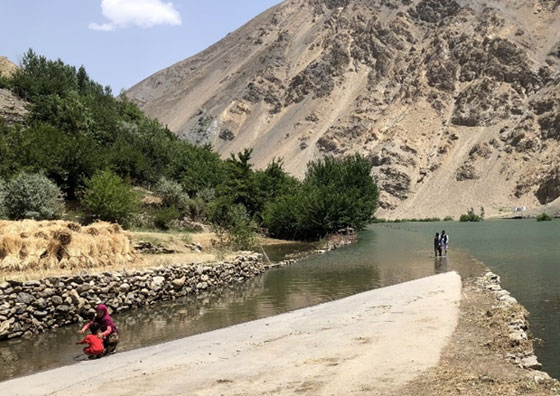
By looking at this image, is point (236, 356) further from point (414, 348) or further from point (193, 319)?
point (193, 319)

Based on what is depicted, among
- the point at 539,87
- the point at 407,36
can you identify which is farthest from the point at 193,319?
the point at 407,36

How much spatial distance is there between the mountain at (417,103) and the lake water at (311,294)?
7380cm

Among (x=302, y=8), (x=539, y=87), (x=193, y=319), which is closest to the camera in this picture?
(x=193, y=319)

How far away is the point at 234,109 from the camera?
15625cm

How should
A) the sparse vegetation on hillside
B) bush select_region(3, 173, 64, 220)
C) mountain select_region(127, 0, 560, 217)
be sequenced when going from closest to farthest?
bush select_region(3, 173, 64, 220)
the sparse vegetation on hillside
mountain select_region(127, 0, 560, 217)

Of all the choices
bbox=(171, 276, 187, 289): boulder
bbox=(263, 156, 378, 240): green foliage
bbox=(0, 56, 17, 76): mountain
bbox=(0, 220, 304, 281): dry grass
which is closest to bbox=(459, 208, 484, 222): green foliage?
bbox=(263, 156, 378, 240): green foliage

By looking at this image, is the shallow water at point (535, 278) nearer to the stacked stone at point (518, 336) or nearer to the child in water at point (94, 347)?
the stacked stone at point (518, 336)

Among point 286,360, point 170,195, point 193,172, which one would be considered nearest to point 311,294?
point 286,360

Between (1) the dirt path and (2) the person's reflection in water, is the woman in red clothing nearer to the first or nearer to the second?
(1) the dirt path

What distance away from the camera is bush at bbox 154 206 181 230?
38.0 meters

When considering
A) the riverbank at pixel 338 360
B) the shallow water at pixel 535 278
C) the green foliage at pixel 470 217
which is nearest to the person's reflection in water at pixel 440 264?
the shallow water at pixel 535 278

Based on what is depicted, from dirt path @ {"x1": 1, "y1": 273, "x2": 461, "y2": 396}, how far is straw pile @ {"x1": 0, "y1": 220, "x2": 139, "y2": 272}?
705 centimetres

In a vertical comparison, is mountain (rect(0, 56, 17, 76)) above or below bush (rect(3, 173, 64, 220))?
above

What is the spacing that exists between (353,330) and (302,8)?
188m
